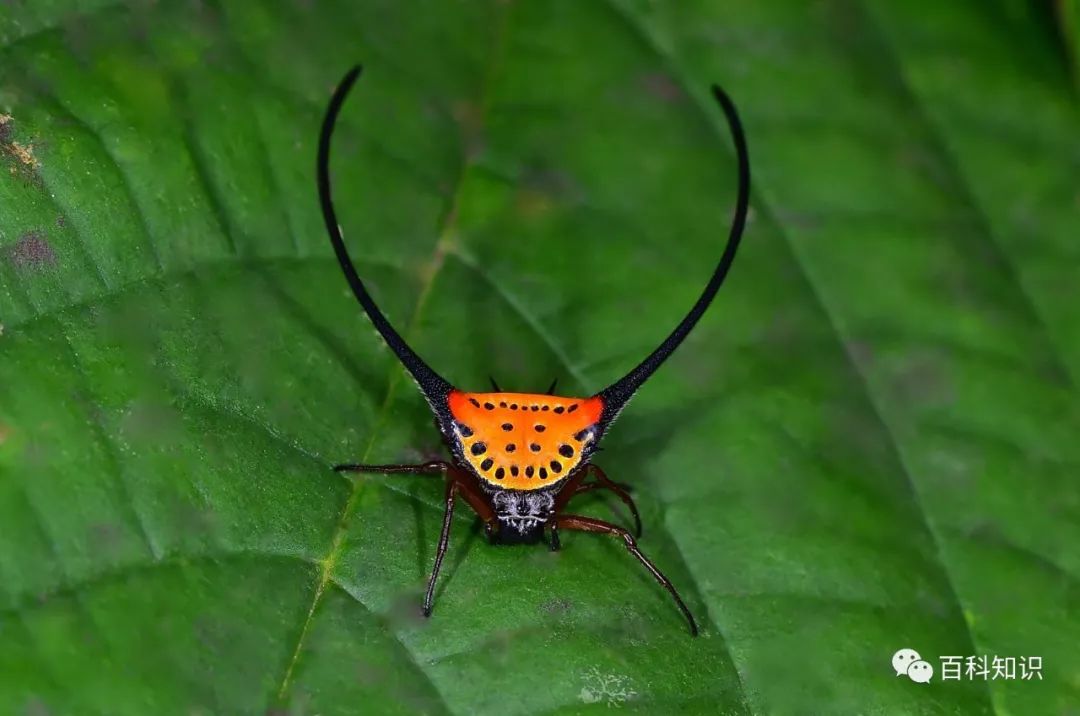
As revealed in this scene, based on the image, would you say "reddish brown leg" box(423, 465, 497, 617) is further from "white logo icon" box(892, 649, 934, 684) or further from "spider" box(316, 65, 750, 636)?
"white logo icon" box(892, 649, 934, 684)

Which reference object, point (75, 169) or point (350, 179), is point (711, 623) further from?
point (75, 169)

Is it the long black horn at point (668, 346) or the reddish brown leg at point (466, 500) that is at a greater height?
the long black horn at point (668, 346)

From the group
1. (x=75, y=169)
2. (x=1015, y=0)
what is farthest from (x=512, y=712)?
(x=1015, y=0)

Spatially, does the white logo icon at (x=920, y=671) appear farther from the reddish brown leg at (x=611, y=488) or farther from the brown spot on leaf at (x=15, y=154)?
the brown spot on leaf at (x=15, y=154)

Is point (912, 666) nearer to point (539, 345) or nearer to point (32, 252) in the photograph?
point (539, 345)

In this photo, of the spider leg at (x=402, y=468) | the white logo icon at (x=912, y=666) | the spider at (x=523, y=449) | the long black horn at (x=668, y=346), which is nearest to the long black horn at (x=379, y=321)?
the spider at (x=523, y=449)

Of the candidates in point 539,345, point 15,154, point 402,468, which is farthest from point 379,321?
point 15,154
